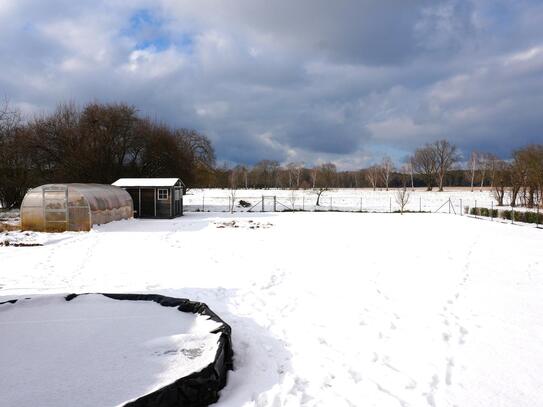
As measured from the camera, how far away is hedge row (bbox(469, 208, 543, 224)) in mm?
21891

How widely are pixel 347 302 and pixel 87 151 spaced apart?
29.8 metres

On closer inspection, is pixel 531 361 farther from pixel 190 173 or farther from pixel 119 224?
pixel 190 173

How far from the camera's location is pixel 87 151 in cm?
3064

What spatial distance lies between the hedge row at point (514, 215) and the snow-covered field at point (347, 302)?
8.52 metres

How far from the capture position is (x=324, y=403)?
12.5 ft

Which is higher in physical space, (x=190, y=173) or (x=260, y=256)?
(x=190, y=173)

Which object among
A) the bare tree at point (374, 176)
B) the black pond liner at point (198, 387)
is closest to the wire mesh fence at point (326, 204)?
the bare tree at point (374, 176)

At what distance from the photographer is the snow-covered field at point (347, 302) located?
4.20 m

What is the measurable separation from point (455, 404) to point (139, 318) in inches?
173

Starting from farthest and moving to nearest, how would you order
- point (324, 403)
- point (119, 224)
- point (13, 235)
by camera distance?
point (119, 224) → point (13, 235) → point (324, 403)

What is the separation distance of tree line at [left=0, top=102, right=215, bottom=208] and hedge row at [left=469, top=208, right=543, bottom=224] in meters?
24.4

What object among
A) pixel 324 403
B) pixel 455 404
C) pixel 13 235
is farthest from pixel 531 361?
pixel 13 235

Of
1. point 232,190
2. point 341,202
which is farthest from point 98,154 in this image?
point 341,202

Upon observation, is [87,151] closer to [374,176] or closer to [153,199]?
[153,199]
